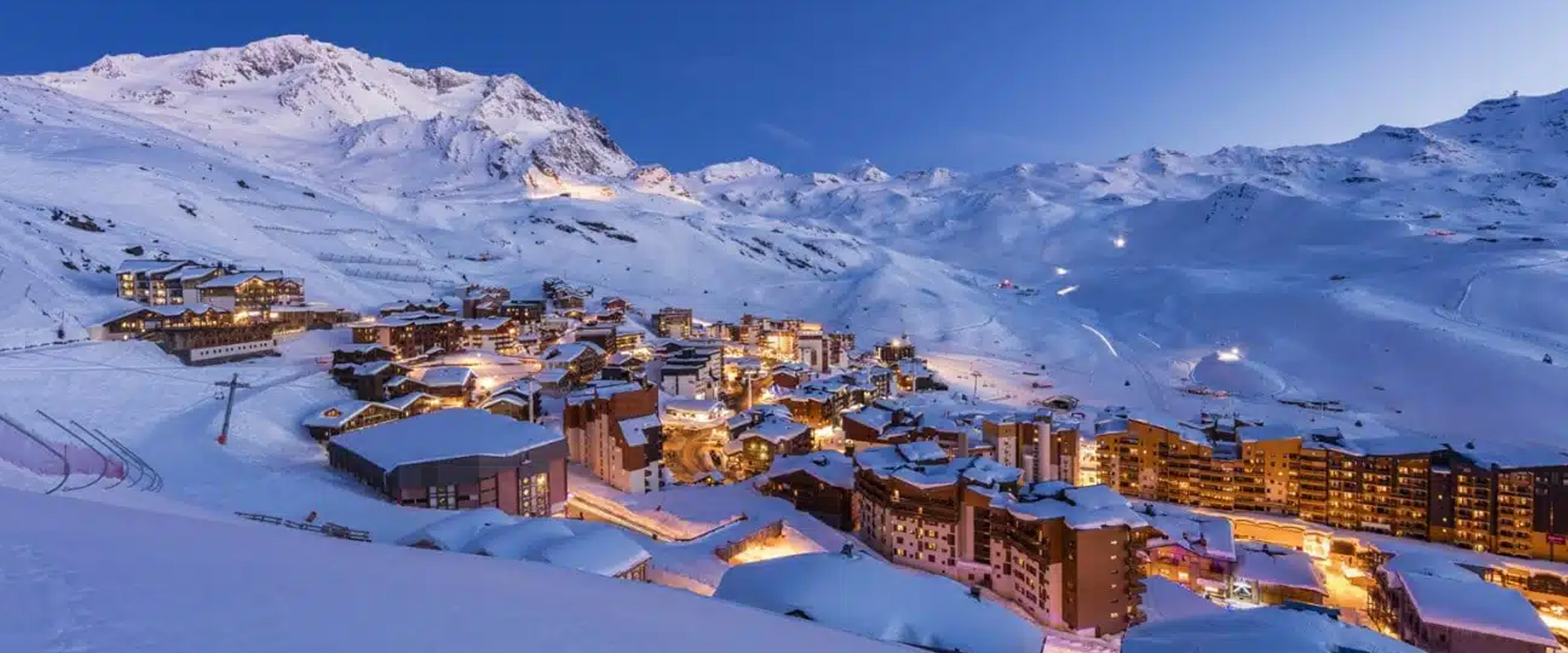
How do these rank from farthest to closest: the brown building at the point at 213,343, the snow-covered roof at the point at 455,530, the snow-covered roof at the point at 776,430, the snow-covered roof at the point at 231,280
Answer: the snow-covered roof at the point at 231,280
the snow-covered roof at the point at 776,430
the brown building at the point at 213,343
the snow-covered roof at the point at 455,530

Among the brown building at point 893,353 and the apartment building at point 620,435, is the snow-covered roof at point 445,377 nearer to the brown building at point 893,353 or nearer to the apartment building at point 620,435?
the apartment building at point 620,435

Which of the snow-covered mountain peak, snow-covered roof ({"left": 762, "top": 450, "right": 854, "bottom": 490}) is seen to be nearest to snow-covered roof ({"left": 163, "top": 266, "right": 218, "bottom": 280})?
snow-covered roof ({"left": 762, "top": 450, "right": 854, "bottom": 490})

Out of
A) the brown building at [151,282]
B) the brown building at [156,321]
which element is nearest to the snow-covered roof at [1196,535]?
the brown building at [156,321]

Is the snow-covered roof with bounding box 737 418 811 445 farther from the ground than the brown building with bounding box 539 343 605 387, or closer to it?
closer to it

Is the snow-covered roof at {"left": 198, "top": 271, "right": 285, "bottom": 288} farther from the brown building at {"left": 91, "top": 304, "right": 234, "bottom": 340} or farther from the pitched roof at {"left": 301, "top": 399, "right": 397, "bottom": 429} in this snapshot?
the pitched roof at {"left": 301, "top": 399, "right": 397, "bottom": 429}

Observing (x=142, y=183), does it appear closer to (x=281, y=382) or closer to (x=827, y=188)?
(x=281, y=382)
